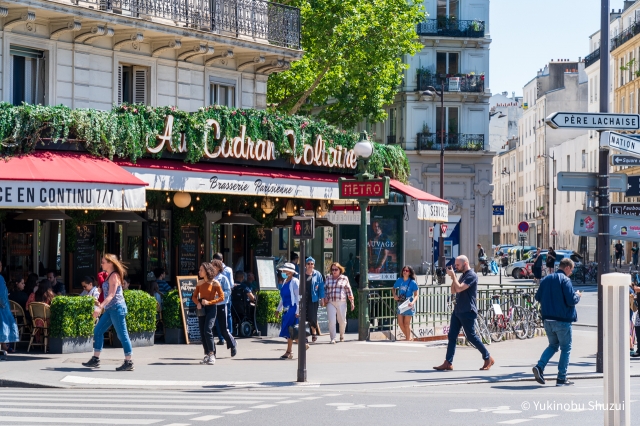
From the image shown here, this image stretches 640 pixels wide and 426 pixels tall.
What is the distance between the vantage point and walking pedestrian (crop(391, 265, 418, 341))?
2378cm

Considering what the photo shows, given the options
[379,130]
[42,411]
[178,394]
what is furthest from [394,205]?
[379,130]

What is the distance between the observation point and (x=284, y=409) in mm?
13180

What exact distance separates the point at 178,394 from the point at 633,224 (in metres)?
7.52

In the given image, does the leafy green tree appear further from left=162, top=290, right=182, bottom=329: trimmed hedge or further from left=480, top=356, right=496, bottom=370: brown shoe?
left=480, top=356, right=496, bottom=370: brown shoe

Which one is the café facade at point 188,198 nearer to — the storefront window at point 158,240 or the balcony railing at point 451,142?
the storefront window at point 158,240

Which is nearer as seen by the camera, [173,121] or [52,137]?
[52,137]

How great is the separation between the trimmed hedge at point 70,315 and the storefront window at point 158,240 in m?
6.50

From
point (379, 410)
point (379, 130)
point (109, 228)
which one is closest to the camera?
point (379, 410)

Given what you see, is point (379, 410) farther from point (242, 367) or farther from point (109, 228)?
point (109, 228)

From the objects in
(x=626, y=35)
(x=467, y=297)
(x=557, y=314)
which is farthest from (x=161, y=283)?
(x=626, y=35)

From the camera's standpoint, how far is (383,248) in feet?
89.0

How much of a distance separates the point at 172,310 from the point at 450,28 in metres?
46.0

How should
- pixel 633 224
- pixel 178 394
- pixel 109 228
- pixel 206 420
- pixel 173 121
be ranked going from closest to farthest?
pixel 206 420, pixel 178 394, pixel 633 224, pixel 173 121, pixel 109 228

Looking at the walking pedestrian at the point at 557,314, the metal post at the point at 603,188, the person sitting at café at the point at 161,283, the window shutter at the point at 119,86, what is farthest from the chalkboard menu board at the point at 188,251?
the walking pedestrian at the point at 557,314
